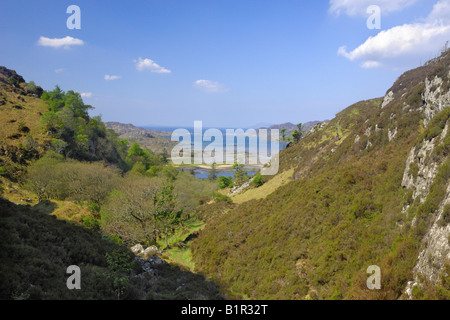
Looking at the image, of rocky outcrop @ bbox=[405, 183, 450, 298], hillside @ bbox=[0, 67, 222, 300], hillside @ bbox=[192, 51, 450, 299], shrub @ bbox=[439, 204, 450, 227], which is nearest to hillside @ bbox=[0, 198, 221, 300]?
hillside @ bbox=[0, 67, 222, 300]

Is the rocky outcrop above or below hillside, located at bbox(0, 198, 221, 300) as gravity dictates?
above

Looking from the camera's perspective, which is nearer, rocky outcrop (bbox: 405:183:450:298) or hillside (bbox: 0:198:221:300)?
rocky outcrop (bbox: 405:183:450:298)

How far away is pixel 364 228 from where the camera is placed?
37.1 feet

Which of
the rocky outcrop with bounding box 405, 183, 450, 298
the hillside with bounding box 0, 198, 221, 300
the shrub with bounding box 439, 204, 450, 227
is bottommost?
the hillside with bounding box 0, 198, 221, 300

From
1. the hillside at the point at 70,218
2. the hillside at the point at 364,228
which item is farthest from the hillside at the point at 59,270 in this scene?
the hillside at the point at 364,228

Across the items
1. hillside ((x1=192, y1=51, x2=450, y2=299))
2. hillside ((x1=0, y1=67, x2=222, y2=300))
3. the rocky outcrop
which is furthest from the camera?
hillside ((x1=0, y1=67, x2=222, y2=300))

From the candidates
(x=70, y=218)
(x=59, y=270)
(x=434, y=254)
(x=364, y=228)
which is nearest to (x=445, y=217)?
(x=434, y=254)

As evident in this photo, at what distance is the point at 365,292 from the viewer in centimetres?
789

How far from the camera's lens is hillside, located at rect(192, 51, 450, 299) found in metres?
7.75

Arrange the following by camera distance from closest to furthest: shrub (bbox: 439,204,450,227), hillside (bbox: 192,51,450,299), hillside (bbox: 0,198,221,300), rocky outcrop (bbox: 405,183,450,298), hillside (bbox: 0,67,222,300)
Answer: rocky outcrop (bbox: 405,183,450,298) → shrub (bbox: 439,204,450,227) → hillside (bbox: 0,198,221,300) → hillside (bbox: 192,51,450,299) → hillside (bbox: 0,67,222,300)

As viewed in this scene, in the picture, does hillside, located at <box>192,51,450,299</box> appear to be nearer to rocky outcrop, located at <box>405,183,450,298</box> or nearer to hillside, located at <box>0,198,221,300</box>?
rocky outcrop, located at <box>405,183,450,298</box>

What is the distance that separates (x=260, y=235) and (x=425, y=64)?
37.5 m
